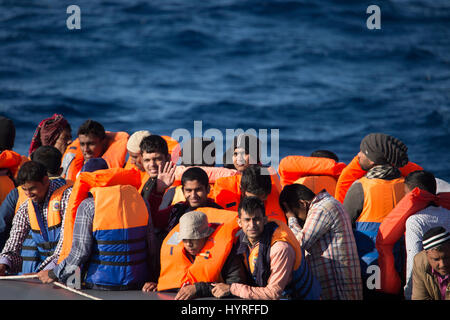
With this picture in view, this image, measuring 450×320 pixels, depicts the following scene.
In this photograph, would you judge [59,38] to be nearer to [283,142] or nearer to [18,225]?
[283,142]

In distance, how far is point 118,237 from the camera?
5.65m

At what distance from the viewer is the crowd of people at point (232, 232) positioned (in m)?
5.41

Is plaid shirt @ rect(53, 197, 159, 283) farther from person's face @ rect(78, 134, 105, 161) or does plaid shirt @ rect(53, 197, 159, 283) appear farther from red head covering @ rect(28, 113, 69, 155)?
red head covering @ rect(28, 113, 69, 155)

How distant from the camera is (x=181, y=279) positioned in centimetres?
566

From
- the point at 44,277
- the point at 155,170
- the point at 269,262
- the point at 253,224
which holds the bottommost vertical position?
the point at 44,277

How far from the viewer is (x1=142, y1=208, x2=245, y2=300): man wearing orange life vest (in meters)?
5.52

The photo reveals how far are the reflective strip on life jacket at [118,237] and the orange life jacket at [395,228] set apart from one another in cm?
227

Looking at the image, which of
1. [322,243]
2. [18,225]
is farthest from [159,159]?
[322,243]

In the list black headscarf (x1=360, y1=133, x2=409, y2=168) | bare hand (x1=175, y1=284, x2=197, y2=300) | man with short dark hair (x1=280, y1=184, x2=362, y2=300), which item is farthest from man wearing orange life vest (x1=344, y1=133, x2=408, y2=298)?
bare hand (x1=175, y1=284, x2=197, y2=300)

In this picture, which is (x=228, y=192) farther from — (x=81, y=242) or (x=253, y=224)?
(x=81, y=242)

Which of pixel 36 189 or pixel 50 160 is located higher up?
pixel 50 160

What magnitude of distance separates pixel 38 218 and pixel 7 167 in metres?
1.68

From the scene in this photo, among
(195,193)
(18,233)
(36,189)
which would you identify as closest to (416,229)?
(195,193)

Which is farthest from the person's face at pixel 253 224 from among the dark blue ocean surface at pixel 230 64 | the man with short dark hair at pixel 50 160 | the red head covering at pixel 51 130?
the dark blue ocean surface at pixel 230 64
